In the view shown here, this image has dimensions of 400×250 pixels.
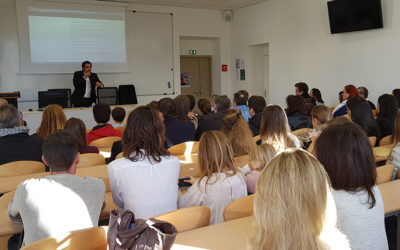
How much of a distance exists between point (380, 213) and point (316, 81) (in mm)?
7598

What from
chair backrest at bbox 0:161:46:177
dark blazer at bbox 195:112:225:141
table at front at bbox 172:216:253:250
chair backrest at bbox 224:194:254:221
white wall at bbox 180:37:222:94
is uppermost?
white wall at bbox 180:37:222:94

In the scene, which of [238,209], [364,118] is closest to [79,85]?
[364,118]

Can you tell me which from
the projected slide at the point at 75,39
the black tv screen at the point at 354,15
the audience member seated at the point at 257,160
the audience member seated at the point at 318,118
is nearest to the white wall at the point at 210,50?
the projected slide at the point at 75,39

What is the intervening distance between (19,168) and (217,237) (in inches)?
77.4

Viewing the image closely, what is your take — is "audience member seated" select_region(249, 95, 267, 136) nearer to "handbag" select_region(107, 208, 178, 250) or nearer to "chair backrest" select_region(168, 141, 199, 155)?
"chair backrest" select_region(168, 141, 199, 155)

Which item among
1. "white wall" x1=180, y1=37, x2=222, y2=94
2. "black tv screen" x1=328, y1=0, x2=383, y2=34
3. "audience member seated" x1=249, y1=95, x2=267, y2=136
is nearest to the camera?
"audience member seated" x1=249, y1=95, x2=267, y2=136

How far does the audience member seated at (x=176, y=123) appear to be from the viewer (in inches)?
168

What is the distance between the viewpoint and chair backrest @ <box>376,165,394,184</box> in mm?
2717

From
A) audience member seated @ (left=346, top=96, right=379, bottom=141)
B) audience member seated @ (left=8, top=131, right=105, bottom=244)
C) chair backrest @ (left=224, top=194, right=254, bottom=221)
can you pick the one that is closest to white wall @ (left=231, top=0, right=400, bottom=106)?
audience member seated @ (left=346, top=96, right=379, bottom=141)

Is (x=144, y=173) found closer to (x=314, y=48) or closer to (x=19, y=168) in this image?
(x=19, y=168)

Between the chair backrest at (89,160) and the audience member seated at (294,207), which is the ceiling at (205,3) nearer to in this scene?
the chair backrest at (89,160)

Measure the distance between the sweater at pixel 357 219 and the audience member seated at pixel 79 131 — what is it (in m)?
2.49

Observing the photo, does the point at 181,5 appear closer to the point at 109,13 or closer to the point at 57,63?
the point at 109,13

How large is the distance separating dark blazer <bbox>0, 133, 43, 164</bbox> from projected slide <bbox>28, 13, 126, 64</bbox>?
606 centimetres
